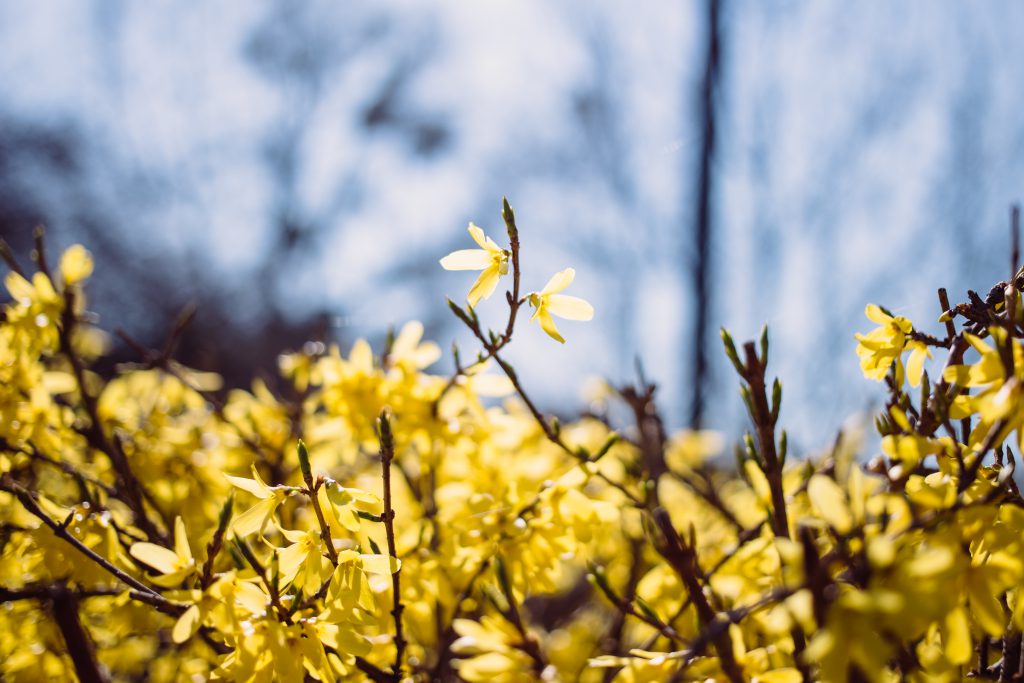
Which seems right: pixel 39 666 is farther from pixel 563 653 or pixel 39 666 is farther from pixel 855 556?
pixel 855 556

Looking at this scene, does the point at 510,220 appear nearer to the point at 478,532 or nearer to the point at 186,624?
the point at 478,532

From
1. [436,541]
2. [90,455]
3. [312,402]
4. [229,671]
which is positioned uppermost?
[312,402]

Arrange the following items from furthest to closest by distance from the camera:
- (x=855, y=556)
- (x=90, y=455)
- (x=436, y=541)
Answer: (x=90, y=455)
(x=436, y=541)
(x=855, y=556)

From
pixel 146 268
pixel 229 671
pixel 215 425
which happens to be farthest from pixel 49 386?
pixel 146 268

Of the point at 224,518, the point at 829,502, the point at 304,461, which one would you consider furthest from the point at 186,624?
the point at 829,502

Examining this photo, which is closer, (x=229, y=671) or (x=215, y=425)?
(x=229, y=671)

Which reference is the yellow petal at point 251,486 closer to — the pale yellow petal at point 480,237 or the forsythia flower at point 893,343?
the pale yellow petal at point 480,237

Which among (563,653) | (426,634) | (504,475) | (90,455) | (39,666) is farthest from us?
(563,653)

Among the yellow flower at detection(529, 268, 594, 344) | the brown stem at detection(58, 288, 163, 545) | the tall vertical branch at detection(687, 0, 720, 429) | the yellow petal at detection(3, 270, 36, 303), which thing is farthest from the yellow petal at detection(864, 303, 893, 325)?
the tall vertical branch at detection(687, 0, 720, 429)
